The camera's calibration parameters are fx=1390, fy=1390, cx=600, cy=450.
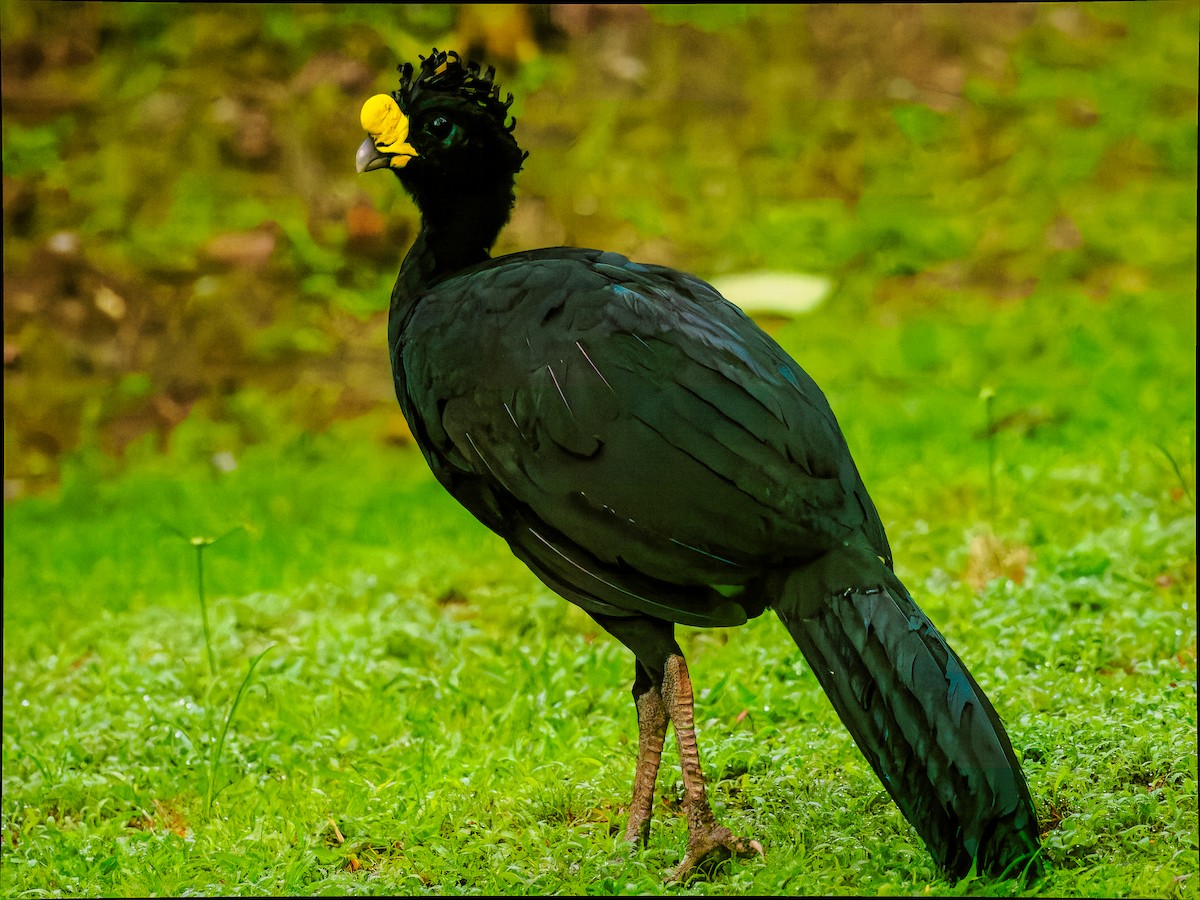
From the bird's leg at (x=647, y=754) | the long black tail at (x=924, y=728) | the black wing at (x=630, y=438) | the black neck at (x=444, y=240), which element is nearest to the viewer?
the long black tail at (x=924, y=728)

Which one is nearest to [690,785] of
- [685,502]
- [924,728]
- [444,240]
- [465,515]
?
[924,728]

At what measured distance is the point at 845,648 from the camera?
3297 mm

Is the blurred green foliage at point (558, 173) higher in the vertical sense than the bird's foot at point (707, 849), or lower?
higher

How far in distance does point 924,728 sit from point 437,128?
2.20 meters

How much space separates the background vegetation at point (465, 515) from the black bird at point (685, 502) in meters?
0.32

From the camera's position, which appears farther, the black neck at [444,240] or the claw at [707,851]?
the black neck at [444,240]

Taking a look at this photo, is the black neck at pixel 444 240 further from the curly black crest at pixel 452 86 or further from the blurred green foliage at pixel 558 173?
the blurred green foliage at pixel 558 173

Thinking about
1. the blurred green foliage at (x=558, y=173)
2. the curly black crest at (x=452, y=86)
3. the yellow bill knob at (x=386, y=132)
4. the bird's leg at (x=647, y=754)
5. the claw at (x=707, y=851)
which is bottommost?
the claw at (x=707, y=851)

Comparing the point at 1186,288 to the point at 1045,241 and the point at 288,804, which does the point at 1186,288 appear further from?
the point at 288,804

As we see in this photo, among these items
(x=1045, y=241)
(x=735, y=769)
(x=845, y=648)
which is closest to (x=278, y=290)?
(x=1045, y=241)

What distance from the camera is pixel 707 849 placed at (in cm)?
360

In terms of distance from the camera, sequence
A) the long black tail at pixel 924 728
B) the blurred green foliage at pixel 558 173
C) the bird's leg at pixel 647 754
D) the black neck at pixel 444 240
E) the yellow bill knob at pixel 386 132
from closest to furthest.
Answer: the long black tail at pixel 924 728
the bird's leg at pixel 647 754
the yellow bill knob at pixel 386 132
the black neck at pixel 444 240
the blurred green foliage at pixel 558 173

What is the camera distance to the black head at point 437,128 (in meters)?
4.07

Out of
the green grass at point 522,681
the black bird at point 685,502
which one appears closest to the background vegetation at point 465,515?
the green grass at point 522,681
